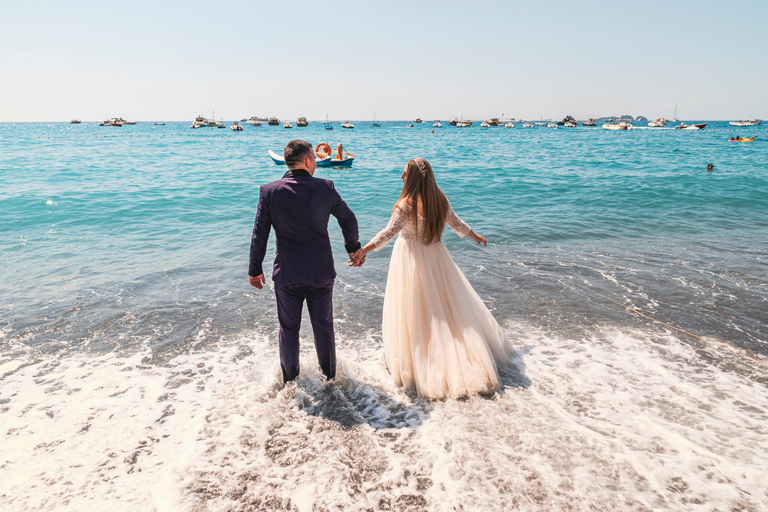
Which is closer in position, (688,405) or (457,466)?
Answer: (457,466)

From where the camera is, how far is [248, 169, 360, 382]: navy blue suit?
12.6ft

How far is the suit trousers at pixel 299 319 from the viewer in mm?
4125

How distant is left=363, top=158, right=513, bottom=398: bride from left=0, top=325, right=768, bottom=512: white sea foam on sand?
24 centimetres

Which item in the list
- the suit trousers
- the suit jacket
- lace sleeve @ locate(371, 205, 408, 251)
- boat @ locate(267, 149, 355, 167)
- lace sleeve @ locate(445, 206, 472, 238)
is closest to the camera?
the suit jacket

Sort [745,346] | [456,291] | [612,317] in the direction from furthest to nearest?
1. [612,317]
2. [745,346]
3. [456,291]

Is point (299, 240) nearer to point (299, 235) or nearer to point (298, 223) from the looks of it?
point (299, 235)

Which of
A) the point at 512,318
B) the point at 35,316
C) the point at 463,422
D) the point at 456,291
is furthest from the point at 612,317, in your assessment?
the point at 35,316

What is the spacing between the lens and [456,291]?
4539 mm

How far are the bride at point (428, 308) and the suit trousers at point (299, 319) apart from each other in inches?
26.8

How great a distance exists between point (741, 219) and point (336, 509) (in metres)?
16.8

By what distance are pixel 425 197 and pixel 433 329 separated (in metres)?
1.43

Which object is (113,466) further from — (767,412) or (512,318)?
(767,412)

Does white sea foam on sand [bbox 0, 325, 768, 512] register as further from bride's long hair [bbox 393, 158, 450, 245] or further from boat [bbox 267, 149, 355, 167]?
boat [bbox 267, 149, 355, 167]

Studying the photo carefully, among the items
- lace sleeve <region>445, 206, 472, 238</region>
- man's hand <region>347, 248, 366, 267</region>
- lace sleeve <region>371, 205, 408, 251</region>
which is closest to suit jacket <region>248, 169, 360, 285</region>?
man's hand <region>347, 248, 366, 267</region>
